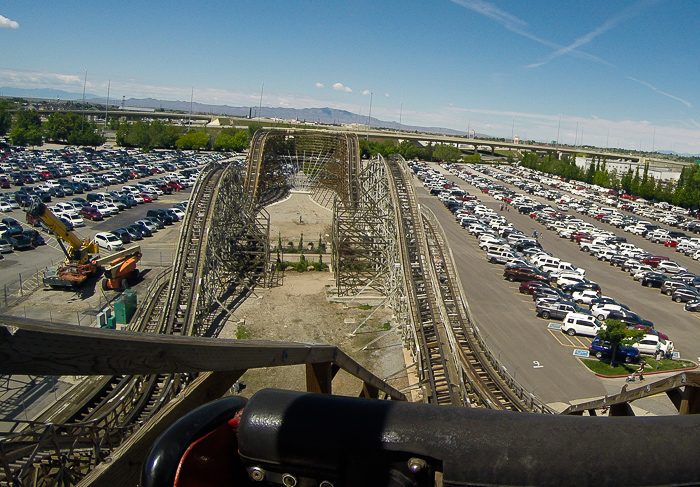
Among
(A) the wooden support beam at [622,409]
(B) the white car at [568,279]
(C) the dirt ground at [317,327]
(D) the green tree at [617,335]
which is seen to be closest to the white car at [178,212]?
(C) the dirt ground at [317,327]

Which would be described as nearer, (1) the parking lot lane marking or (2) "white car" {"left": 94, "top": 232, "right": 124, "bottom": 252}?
(1) the parking lot lane marking

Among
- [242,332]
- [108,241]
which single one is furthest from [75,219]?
[242,332]

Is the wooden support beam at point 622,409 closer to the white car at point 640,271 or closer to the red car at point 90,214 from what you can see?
the white car at point 640,271

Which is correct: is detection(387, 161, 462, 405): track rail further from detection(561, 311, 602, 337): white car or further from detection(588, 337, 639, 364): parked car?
detection(561, 311, 602, 337): white car

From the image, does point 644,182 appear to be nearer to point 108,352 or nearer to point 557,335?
point 557,335

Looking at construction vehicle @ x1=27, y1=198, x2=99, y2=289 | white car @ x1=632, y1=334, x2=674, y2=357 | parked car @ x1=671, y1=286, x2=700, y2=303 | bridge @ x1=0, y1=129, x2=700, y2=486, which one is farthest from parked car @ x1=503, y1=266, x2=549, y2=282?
construction vehicle @ x1=27, y1=198, x2=99, y2=289

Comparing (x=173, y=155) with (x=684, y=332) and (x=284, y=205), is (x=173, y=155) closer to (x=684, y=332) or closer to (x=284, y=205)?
(x=284, y=205)

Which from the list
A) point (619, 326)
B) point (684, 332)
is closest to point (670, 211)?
point (684, 332)
